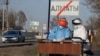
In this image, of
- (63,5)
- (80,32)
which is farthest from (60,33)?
(63,5)

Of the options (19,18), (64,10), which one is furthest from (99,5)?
(19,18)

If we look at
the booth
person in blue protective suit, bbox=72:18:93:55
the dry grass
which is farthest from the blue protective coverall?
the dry grass

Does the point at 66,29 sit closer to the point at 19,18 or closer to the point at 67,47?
the point at 67,47

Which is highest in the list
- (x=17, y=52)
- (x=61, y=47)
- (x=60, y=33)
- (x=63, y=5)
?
(x=63, y=5)

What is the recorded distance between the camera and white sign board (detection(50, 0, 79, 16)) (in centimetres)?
923

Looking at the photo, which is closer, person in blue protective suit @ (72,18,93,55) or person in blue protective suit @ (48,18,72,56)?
person in blue protective suit @ (48,18,72,56)

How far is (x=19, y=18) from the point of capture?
379 ft

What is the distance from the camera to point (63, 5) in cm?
918

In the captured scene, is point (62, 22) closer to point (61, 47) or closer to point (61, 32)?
point (61, 32)

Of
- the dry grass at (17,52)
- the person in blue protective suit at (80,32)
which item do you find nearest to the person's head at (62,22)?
the person in blue protective suit at (80,32)

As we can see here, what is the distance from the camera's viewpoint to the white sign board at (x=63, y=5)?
9.23 m

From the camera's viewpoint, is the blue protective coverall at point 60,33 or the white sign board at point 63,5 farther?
the white sign board at point 63,5

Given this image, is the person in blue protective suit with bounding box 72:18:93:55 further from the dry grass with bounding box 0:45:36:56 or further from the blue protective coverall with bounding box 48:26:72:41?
the dry grass with bounding box 0:45:36:56

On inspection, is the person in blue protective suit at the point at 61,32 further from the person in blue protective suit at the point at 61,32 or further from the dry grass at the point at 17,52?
the dry grass at the point at 17,52
